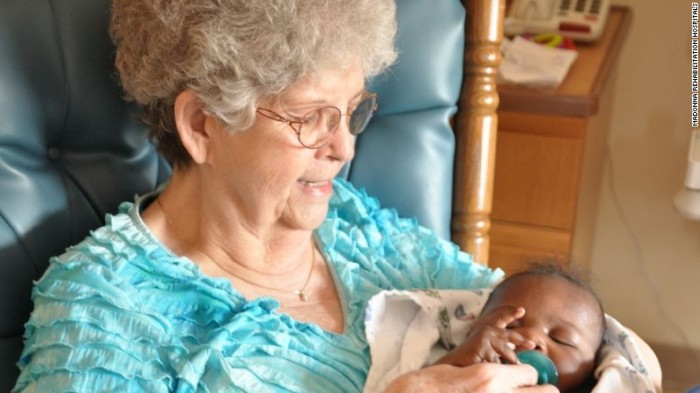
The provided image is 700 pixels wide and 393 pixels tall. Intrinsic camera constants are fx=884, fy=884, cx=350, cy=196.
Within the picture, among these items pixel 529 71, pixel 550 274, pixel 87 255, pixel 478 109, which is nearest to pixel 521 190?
pixel 529 71

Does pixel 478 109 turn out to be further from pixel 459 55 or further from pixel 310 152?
pixel 310 152

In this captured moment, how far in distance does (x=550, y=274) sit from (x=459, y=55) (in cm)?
44

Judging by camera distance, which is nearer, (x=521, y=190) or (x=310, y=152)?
(x=310, y=152)

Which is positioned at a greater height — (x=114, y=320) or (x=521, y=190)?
(x=114, y=320)

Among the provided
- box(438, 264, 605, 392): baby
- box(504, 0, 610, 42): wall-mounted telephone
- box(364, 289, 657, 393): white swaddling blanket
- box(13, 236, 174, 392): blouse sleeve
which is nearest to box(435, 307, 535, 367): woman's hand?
box(438, 264, 605, 392): baby

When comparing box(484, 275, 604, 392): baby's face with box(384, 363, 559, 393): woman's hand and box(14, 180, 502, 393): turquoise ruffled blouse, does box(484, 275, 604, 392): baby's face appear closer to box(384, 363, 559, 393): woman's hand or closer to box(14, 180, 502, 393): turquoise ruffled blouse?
box(384, 363, 559, 393): woman's hand

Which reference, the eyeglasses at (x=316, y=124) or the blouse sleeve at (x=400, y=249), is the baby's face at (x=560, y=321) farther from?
the eyeglasses at (x=316, y=124)

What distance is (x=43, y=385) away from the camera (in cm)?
Result: 108

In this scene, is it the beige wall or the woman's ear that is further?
the beige wall

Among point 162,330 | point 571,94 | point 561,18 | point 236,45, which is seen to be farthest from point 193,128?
point 561,18

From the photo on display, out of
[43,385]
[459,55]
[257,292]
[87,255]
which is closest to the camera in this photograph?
[43,385]

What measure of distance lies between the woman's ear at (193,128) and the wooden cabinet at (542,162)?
0.81m

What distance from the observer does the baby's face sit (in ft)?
3.84

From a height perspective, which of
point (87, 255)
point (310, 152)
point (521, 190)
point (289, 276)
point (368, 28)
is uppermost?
point (368, 28)
